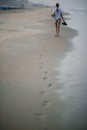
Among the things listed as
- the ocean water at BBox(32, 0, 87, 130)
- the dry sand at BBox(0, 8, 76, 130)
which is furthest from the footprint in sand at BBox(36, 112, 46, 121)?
the ocean water at BBox(32, 0, 87, 130)

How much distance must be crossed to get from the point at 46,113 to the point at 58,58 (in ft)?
13.9

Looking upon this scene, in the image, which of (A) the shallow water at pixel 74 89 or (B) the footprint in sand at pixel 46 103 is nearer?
(A) the shallow water at pixel 74 89

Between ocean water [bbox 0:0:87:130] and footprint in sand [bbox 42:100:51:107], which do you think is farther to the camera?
footprint in sand [bbox 42:100:51:107]

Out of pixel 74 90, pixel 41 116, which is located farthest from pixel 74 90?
pixel 41 116

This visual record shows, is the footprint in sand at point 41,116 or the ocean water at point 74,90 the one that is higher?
the footprint in sand at point 41,116

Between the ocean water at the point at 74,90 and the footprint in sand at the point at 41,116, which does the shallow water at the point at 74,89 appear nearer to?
the ocean water at the point at 74,90

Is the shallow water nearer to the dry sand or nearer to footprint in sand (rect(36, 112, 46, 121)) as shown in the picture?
the dry sand

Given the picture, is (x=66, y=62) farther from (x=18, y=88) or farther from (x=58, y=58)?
(x=18, y=88)

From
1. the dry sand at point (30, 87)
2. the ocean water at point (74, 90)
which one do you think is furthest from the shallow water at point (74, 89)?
the dry sand at point (30, 87)

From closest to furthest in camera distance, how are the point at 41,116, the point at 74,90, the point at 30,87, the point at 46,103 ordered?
the point at 41,116 → the point at 46,103 → the point at 74,90 → the point at 30,87

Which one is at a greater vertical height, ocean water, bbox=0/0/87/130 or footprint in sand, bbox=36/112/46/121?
footprint in sand, bbox=36/112/46/121

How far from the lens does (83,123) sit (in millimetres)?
5074

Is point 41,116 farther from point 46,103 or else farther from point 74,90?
point 74,90

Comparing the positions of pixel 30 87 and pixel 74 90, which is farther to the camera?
pixel 30 87
